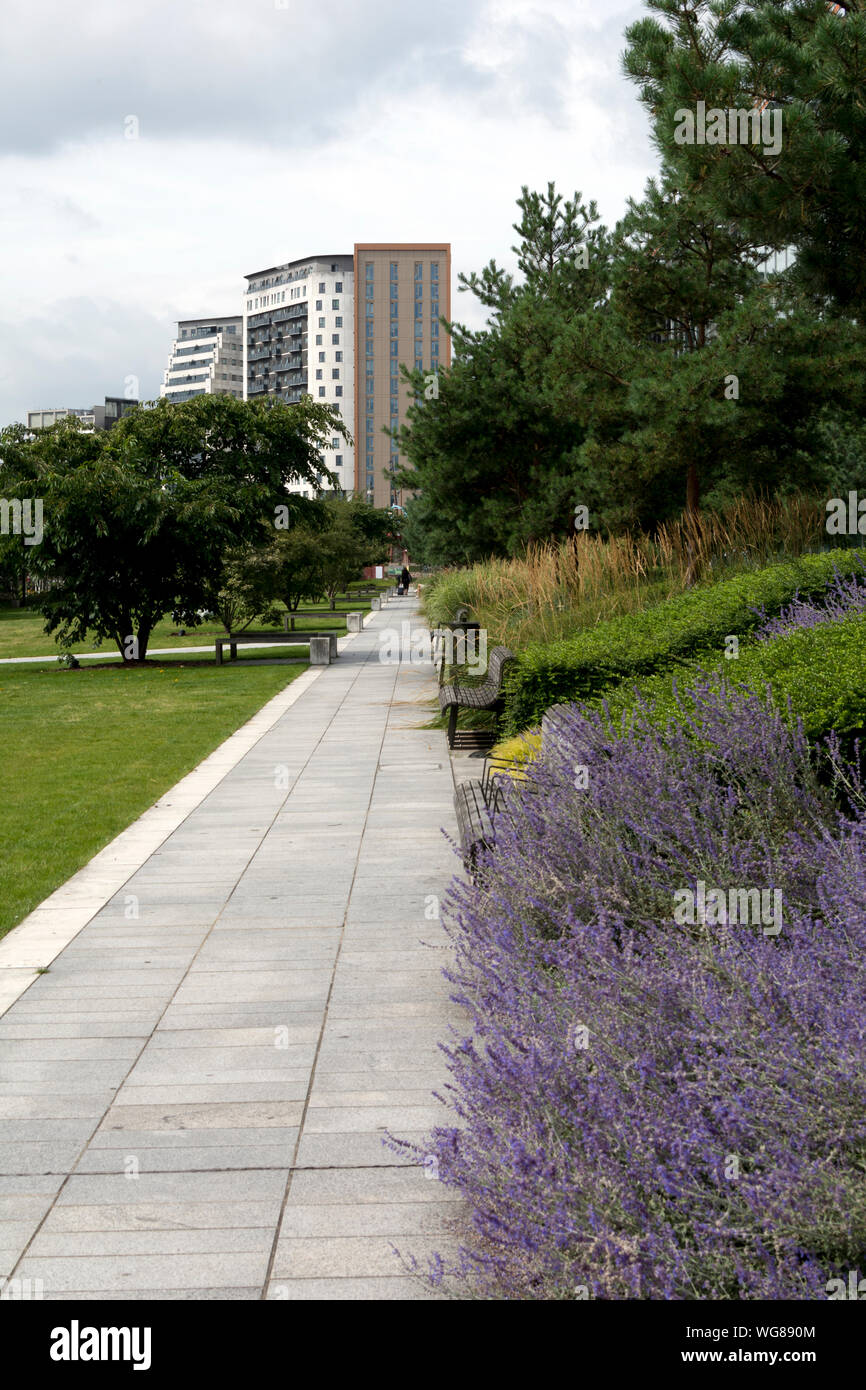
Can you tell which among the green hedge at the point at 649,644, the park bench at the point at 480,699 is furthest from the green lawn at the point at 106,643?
the green hedge at the point at 649,644

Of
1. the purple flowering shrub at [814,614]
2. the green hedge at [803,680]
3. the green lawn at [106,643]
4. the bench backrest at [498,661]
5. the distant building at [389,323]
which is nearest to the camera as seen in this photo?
the green hedge at [803,680]

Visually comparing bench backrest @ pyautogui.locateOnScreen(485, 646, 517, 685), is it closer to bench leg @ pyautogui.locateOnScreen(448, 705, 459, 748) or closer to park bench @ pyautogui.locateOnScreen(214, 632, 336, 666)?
bench leg @ pyautogui.locateOnScreen(448, 705, 459, 748)

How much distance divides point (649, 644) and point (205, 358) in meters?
191

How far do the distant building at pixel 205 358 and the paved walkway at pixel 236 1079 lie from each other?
181768 millimetres

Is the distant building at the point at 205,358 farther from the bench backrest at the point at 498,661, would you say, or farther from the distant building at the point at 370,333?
the bench backrest at the point at 498,661

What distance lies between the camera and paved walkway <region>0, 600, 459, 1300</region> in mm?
2992

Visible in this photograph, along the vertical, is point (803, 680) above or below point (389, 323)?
below

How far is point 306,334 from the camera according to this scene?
163625 millimetres

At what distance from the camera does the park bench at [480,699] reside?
1041 cm

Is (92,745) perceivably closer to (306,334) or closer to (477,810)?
(477,810)

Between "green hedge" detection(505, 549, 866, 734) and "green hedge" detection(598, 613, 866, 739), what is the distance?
107 centimetres

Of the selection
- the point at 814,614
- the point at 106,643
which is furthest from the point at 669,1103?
the point at 106,643

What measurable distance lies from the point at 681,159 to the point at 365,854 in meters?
7.60
